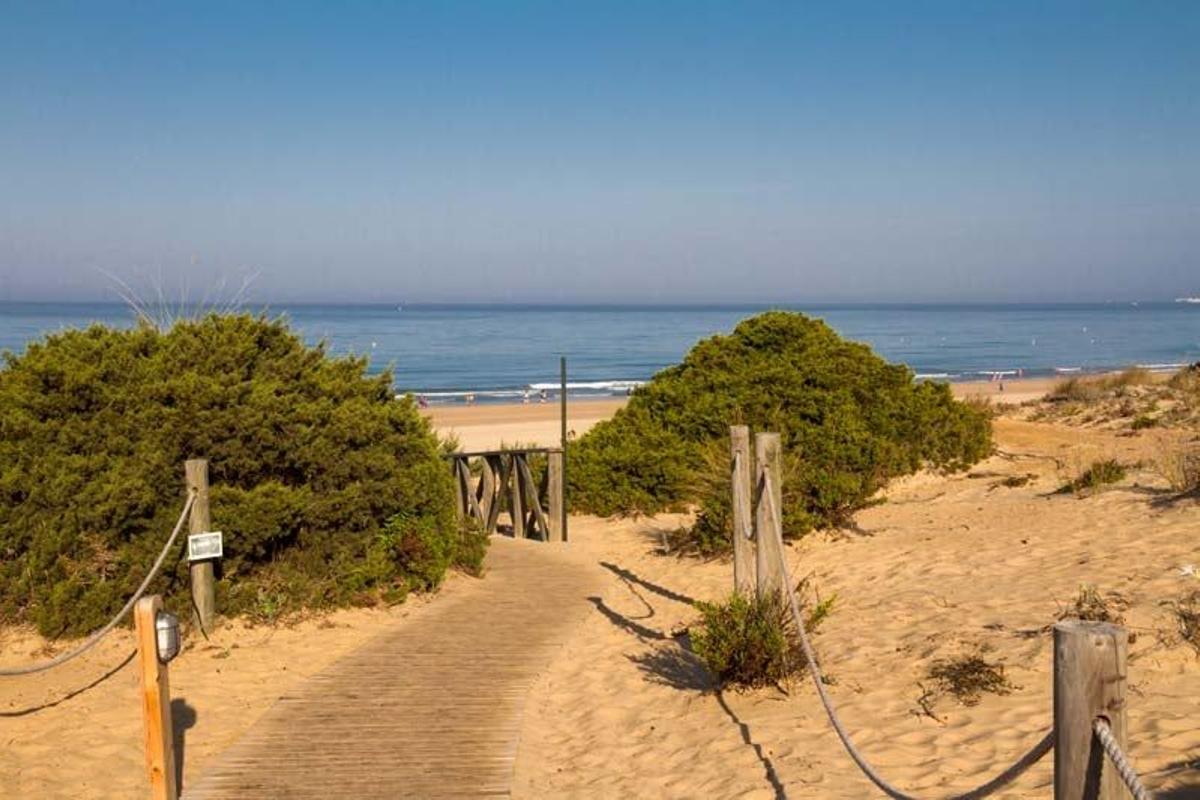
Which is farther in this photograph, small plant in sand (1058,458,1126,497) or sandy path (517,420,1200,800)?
small plant in sand (1058,458,1126,497)

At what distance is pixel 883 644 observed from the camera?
7.97 m

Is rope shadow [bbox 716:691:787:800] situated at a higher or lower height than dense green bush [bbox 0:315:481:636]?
lower

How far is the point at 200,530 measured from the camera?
8641 millimetres

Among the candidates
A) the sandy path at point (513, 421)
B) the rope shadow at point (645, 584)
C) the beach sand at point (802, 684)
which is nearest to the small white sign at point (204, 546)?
the beach sand at point (802, 684)

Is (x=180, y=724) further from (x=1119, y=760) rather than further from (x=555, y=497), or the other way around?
(x=555, y=497)

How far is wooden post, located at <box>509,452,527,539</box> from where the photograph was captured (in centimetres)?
1555

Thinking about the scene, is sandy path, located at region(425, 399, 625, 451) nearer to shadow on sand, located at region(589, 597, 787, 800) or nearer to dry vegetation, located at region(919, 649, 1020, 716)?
shadow on sand, located at region(589, 597, 787, 800)

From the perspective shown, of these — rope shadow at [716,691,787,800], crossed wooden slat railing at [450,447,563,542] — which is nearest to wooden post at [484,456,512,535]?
crossed wooden slat railing at [450,447,563,542]

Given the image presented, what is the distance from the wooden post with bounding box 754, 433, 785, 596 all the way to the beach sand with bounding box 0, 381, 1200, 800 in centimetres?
70

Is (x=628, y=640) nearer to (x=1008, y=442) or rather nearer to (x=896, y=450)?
(x=896, y=450)

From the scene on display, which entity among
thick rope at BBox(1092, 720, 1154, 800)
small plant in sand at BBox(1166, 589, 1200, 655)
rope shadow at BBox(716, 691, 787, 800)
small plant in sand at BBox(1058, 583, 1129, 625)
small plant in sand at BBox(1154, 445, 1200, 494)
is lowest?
rope shadow at BBox(716, 691, 787, 800)

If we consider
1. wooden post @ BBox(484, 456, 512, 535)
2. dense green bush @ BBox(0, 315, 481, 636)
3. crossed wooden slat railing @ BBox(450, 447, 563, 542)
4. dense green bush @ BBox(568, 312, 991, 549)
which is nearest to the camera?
dense green bush @ BBox(0, 315, 481, 636)

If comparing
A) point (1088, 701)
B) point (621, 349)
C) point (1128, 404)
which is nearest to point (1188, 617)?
point (1088, 701)

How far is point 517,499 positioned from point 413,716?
8.50 meters
